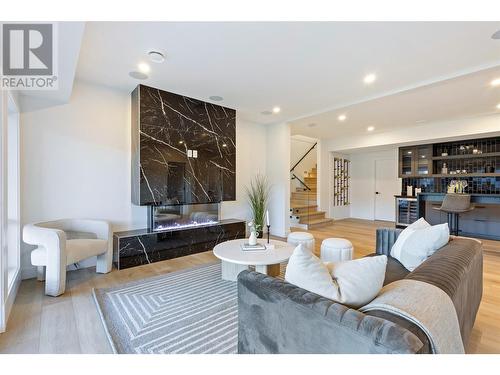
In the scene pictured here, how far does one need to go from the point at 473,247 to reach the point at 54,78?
4.10 meters

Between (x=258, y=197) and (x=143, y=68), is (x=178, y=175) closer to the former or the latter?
(x=143, y=68)

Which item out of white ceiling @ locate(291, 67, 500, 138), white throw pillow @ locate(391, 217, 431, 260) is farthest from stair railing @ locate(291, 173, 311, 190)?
white throw pillow @ locate(391, 217, 431, 260)

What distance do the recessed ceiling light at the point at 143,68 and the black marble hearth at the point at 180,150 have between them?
50 cm

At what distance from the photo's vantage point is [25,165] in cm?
302

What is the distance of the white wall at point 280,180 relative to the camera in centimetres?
536

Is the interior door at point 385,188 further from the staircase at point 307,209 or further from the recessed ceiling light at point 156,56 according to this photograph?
the recessed ceiling light at point 156,56

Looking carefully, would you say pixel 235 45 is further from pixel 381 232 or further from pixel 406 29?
pixel 381 232

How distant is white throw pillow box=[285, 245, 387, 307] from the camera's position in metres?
1.13

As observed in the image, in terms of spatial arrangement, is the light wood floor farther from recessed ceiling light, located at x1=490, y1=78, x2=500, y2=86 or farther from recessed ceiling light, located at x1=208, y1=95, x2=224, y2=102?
recessed ceiling light, located at x1=208, y1=95, x2=224, y2=102

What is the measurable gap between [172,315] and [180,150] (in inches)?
101

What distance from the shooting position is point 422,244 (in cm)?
212

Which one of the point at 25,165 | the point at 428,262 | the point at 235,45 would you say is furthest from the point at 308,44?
the point at 25,165

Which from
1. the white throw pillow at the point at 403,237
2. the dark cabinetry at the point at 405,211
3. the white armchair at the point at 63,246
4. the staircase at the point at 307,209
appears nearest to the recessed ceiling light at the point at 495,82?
the white throw pillow at the point at 403,237

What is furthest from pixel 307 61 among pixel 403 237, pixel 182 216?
pixel 182 216
